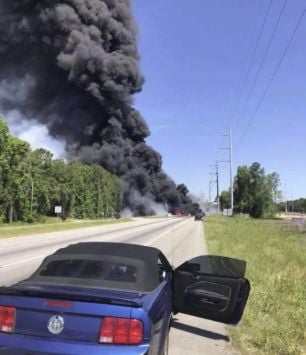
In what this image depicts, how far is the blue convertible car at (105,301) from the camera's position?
4426 millimetres

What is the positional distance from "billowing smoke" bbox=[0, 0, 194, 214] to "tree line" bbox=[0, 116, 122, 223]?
21.7 ft

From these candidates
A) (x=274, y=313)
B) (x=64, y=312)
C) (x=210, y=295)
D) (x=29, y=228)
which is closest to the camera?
(x=64, y=312)

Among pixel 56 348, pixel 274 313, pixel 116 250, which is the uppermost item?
pixel 116 250

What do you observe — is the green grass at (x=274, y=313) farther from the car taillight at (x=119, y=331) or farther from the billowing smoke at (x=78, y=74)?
the billowing smoke at (x=78, y=74)

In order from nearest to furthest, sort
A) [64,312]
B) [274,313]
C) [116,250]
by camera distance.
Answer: [64,312]
[116,250]
[274,313]

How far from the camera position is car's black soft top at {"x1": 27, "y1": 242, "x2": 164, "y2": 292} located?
210 inches

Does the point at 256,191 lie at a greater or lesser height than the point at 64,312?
greater

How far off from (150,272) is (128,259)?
27 cm

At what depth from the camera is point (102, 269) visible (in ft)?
18.4

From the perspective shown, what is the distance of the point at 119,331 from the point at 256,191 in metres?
103

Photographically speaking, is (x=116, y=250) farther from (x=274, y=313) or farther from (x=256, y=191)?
(x=256, y=191)

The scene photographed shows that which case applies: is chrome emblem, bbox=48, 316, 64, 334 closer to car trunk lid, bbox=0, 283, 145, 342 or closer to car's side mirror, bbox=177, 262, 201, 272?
car trunk lid, bbox=0, 283, 145, 342

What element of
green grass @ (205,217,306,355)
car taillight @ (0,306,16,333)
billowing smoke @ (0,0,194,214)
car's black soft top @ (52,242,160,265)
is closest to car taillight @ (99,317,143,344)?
car taillight @ (0,306,16,333)

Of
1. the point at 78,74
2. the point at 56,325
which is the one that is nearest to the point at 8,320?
the point at 56,325
